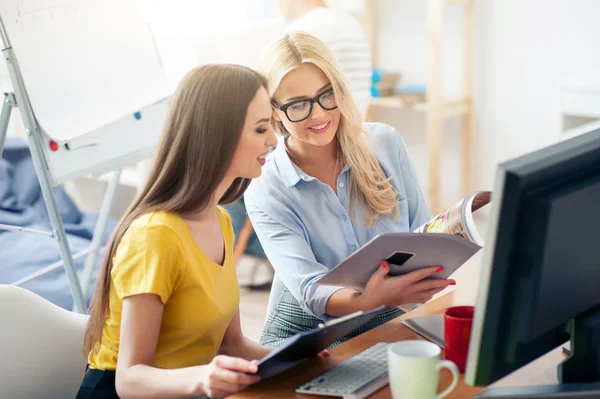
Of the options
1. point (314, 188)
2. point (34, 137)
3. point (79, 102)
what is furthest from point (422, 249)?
point (79, 102)

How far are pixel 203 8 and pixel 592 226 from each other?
11.8 feet

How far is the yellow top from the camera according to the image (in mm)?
1324

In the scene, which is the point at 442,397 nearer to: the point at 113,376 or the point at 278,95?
the point at 113,376

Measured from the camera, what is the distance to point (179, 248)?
1.36 meters

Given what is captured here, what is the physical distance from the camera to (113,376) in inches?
55.4

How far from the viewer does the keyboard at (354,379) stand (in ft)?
3.72

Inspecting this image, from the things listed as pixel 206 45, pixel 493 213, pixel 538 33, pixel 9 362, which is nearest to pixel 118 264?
pixel 9 362

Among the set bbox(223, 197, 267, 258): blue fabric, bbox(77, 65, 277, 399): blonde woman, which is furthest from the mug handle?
bbox(223, 197, 267, 258): blue fabric

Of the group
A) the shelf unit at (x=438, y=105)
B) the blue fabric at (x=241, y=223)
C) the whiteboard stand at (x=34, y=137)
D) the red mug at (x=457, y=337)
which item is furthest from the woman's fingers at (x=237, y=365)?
the shelf unit at (x=438, y=105)

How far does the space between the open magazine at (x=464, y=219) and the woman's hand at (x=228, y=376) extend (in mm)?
422

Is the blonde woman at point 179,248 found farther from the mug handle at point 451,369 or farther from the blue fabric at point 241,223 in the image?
the blue fabric at point 241,223

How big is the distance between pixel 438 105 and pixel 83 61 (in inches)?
79.0

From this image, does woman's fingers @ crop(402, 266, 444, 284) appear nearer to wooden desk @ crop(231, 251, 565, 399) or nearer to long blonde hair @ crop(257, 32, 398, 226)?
wooden desk @ crop(231, 251, 565, 399)

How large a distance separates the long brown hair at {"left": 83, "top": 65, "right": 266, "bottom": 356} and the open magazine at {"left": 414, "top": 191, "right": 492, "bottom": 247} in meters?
0.40
